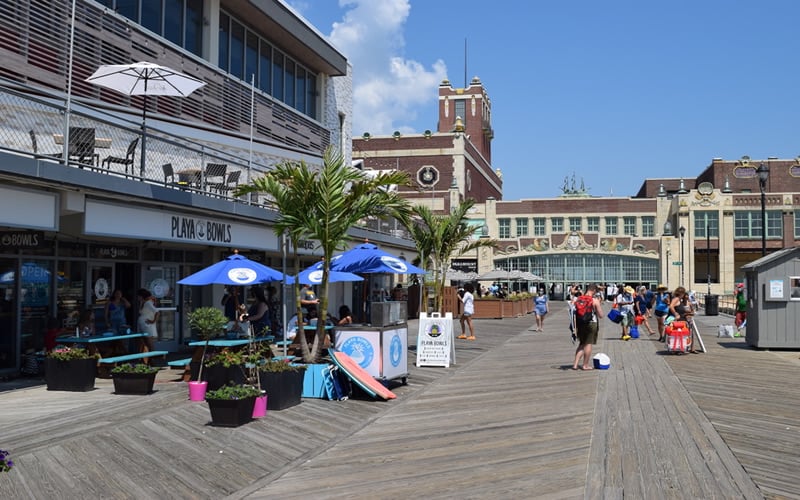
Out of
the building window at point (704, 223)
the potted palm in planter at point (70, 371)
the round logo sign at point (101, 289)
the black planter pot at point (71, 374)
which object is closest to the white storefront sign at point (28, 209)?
the potted palm in planter at point (70, 371)

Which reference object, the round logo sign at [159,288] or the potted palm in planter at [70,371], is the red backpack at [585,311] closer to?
the potted palm in planter at [70,371]

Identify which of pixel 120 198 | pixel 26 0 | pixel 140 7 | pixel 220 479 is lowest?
pixel 220 479

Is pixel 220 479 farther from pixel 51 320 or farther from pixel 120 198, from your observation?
pixel 51 320

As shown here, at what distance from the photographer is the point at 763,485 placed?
6754 millimetres

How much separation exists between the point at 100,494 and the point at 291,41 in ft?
74.6

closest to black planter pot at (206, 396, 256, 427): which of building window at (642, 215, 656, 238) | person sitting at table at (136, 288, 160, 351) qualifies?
person sitting at table at (136, 288, 160, 351)

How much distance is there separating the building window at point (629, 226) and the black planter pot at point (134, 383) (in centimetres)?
7009

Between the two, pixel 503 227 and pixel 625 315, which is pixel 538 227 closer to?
pixel 503 227

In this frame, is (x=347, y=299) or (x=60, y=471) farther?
(x=347, y=299)

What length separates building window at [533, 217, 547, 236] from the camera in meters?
76.8

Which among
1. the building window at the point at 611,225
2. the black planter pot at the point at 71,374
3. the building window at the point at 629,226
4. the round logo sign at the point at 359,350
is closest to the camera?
the black planter pot at the point at 71,374

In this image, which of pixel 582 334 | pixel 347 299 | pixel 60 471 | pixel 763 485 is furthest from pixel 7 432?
pixel 347 299

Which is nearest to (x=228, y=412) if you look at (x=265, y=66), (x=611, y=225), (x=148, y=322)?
(x=148, y=322)

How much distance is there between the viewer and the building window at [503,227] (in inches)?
3044
